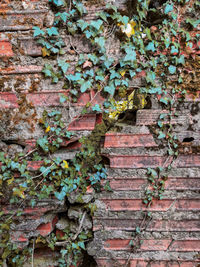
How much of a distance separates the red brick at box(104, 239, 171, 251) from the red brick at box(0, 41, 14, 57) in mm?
2040

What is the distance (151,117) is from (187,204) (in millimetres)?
946

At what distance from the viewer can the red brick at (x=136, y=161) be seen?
1871mm

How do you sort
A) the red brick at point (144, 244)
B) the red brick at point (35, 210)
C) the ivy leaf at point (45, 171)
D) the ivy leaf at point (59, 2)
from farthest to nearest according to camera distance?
1. the red brick at point (144, 244)
2. the red brick at point (35, 210)
3. the ivy leaf at point (45, 171)
4. the ivy leaf at point (59, 2)

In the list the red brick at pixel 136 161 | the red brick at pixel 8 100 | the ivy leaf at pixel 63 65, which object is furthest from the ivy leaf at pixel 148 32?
the red brick at pixel 8 100

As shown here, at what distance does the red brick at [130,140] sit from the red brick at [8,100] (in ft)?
2.97

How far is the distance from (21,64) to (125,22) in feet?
3.19

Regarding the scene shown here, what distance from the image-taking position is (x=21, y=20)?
64.0 inches

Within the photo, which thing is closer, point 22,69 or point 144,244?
point 22,69

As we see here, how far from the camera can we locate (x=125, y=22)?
5.34ft

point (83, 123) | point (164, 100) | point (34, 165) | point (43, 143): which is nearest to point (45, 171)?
point (34, 165)

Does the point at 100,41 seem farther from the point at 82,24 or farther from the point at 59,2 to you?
the point at 59,2

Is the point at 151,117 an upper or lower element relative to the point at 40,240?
upper

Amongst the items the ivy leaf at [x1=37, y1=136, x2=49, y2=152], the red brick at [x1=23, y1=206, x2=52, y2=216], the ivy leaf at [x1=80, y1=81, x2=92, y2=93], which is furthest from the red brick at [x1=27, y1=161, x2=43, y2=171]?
the ivy leaf at [x1=80, y1=81, x2=92, y2=93]

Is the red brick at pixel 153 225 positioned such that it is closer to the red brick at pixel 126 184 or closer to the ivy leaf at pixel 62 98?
the red brick at pixel 126 184
